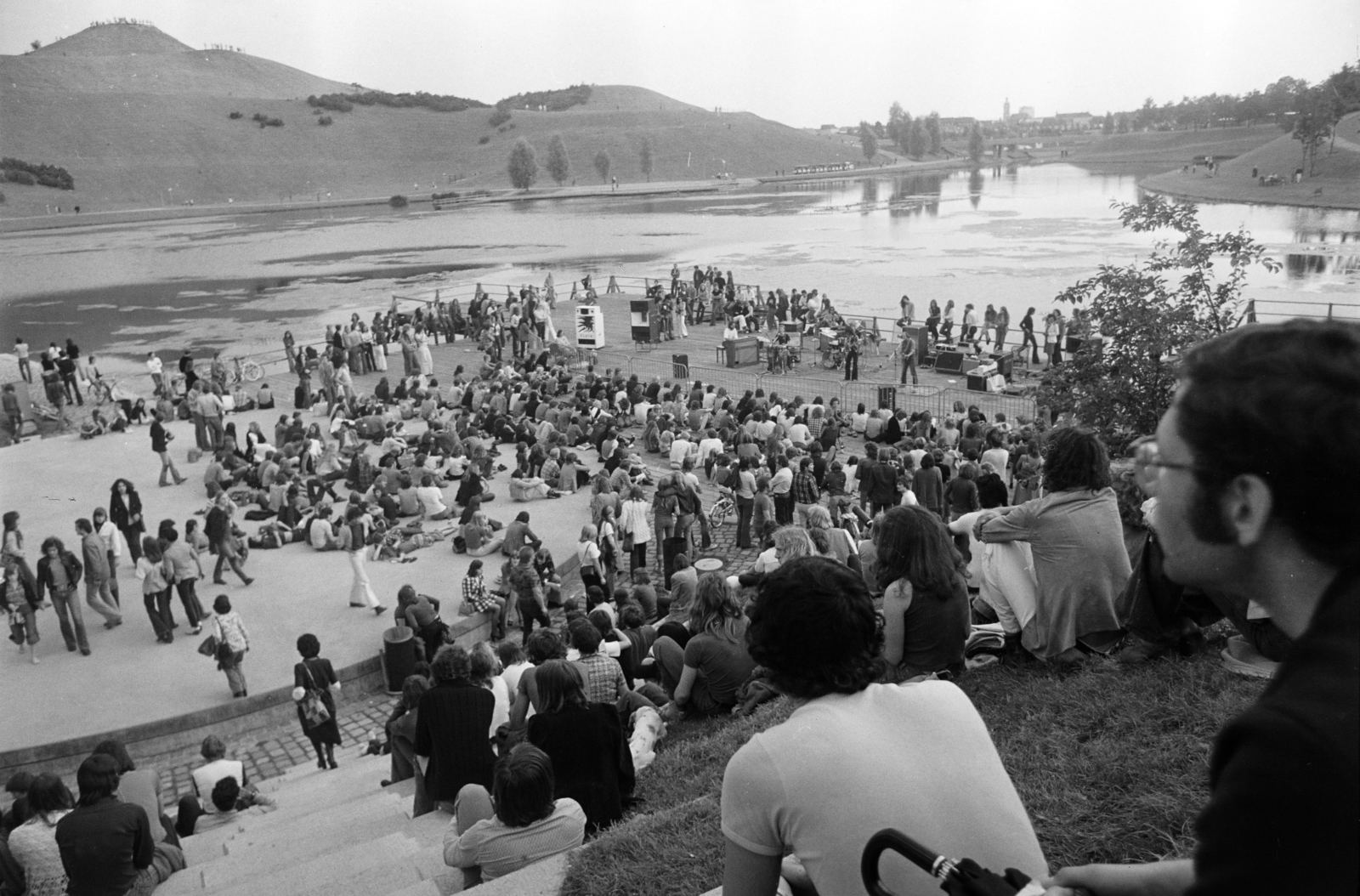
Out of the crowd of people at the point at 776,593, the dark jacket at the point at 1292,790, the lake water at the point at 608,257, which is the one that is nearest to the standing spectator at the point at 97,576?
the crowd of people at the point at 776,593

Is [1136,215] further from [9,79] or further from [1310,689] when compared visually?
[9,79]

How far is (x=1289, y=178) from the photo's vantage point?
2945 inches

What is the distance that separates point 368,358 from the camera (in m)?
27.8

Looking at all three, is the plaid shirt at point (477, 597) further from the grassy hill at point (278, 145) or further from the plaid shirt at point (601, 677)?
the grassy hill at point (278, 145)

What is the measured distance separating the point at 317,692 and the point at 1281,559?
897 centimetres

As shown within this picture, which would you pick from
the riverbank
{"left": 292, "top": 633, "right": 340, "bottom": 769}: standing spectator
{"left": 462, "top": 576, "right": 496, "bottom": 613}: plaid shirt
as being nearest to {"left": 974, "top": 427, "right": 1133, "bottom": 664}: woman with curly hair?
{"left": 292, "top": 633, "right": 340, "bottom": 769}: standing spectator

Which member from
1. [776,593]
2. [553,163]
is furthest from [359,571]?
[553,163]

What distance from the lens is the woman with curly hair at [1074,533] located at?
15.9ft

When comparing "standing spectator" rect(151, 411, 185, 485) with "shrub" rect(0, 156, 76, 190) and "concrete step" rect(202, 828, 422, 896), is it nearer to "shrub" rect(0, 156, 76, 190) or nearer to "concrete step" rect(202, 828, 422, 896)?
"concrete step" rect(202, 828, 422, 896)

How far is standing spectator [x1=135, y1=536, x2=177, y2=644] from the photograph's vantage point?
1106 cm

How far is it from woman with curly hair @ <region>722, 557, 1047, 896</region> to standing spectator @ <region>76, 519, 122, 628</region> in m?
11.5

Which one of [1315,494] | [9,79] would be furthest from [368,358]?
[9,79]

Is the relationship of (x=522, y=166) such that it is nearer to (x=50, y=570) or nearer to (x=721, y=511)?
(x=721, y=511)

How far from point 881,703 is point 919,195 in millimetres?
111788
